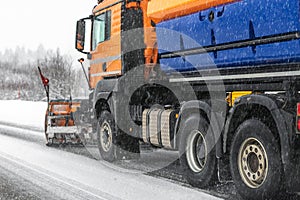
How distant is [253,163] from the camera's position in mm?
5750

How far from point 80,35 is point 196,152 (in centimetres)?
439

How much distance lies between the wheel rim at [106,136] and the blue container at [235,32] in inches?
91.9

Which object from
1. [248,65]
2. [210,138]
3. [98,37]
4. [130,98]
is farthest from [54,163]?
[248,65]

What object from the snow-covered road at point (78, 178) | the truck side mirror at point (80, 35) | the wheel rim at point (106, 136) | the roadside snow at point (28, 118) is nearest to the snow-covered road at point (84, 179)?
the snow-covered road at point (78, 178)

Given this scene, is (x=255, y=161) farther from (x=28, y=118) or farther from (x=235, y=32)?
(x=28, y=118)

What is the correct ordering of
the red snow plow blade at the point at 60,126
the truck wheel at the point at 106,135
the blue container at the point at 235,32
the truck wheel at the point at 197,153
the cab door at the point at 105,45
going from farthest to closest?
the red snow plow blade at the point at 60,126 → the truck wheel at the point at 106,135 → the cab door at the point at 105,45 → the truck wheel at the point at 197,153 → the blue container at the point at 235,32

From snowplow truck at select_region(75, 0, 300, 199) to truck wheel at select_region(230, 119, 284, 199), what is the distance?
0.04 feet

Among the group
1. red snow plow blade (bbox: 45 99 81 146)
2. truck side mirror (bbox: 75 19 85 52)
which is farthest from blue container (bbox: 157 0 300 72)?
red snow plow blade (bbox: 45 99 81 146)

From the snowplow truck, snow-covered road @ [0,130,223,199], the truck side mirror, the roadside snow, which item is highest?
the truck side mirror

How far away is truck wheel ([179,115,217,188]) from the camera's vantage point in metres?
6.62

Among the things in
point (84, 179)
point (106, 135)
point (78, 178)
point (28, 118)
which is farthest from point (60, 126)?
point (28, 118)

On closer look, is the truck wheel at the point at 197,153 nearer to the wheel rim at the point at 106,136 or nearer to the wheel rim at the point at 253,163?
the wheel rim at the point at 253,163

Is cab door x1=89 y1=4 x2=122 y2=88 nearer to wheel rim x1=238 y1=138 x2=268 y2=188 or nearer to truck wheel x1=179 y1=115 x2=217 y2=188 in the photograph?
truck wheel x1=179 y1=115 x2=217 y2=188

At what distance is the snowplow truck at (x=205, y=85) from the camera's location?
17.3 ft
